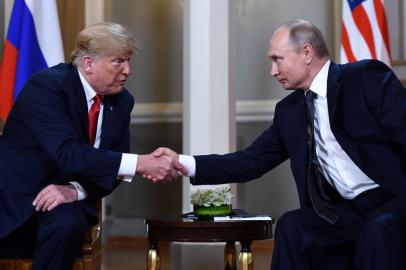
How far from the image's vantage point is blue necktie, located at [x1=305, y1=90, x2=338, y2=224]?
274 centimetres

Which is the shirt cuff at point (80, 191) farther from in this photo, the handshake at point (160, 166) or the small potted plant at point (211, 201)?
the small potted plant at point (211, 201)

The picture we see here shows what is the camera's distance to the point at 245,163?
3.21 metres

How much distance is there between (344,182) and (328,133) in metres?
0.20

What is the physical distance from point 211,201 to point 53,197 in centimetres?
75

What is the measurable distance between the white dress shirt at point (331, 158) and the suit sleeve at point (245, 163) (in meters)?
0.31

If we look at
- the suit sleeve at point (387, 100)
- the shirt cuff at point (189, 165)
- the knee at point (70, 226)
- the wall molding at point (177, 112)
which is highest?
the suit sleeve at point (387, 100)

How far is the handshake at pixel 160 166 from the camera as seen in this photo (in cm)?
312

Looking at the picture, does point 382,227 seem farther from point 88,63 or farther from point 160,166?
point 88,63

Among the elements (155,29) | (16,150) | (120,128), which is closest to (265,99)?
(155,29)

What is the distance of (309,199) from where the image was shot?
2.84 meters

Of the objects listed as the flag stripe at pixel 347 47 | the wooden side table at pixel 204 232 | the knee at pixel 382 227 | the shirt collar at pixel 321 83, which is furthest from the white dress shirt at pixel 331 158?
the flag stripe at pixel 347 47

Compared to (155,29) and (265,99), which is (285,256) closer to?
(265,99)

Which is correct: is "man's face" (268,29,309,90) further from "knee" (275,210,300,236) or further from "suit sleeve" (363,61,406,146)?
"knee" (275,210,300,236)

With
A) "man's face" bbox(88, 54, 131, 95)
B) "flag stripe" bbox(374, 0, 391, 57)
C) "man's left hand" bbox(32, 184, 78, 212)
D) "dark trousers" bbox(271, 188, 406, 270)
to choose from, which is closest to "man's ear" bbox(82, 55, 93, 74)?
"man's face" bbox(88, 54, 131, 95)
